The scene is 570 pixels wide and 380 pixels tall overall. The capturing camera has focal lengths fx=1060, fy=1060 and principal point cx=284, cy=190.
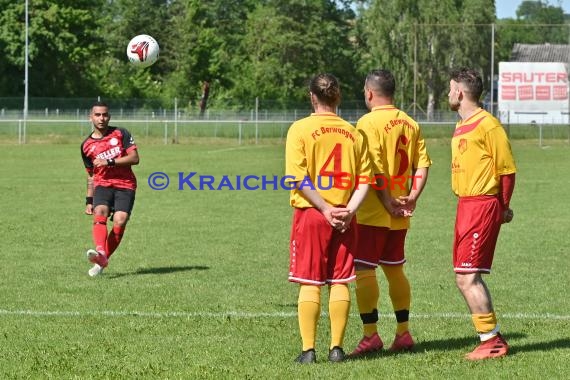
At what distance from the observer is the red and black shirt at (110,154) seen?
37.2 feet

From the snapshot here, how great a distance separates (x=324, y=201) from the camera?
6688 millimetres

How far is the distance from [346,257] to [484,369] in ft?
3.65

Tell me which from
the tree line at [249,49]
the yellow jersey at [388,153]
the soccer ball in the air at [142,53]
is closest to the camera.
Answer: the yellow jersey at [388,153]

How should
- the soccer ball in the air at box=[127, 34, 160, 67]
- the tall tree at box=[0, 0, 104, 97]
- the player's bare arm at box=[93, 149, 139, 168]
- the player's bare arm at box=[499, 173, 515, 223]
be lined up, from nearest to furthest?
the player's bare arm at box=[499, 173, 515, 223] < the player's bare arm at box=[93, 149, 139, 168] < the soccer ball in the air at box=[127, 34, 160, 67] < the tall tree at box=[0, 0, 104, 97]

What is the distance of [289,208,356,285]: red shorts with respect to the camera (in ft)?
22.1

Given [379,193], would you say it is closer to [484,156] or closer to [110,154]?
[484,156]

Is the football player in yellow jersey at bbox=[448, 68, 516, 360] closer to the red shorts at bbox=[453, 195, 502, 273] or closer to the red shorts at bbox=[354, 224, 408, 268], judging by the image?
the red shorts at bbox=[453, 195, 502, 273]

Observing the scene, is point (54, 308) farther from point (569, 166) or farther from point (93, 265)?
point (569, 166)

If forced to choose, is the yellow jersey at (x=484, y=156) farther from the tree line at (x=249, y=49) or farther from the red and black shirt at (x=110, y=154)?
the tree line at (x=249, y=49)

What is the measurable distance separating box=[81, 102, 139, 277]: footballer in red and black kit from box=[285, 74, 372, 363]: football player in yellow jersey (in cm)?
482

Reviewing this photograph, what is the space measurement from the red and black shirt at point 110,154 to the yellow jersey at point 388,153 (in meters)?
4.60

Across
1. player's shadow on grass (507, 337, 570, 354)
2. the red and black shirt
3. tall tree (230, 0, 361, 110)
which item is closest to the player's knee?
the red and black shirt

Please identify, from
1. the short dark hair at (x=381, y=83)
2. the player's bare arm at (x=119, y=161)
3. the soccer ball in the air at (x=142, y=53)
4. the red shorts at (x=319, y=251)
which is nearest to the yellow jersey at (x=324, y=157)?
the red shorts at (x=319, y=251)

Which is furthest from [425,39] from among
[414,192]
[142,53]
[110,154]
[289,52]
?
[414,192]
